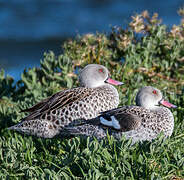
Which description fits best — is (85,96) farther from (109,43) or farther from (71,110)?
(109,43)

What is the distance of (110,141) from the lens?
4.22 meters

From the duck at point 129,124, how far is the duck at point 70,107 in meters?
0.15

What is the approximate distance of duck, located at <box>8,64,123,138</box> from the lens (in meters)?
4.87

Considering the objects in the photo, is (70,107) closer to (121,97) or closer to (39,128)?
(39,128)

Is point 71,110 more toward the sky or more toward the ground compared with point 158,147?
more toward the sky

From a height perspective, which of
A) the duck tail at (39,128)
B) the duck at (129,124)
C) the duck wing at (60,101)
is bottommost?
the duck at (129,124)

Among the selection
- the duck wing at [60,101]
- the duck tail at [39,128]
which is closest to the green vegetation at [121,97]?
the duck tail at [39,128]

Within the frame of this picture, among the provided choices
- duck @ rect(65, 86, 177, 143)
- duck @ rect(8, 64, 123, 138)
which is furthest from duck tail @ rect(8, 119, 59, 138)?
duck @ rect(65, 86, 177, 143)

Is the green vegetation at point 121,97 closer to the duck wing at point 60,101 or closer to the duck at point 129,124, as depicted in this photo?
the duck at point 129,124

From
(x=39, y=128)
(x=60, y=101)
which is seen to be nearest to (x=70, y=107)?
(x=60, y=101)

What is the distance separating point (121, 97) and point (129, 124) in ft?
6.22

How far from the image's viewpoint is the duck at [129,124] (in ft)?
14.3

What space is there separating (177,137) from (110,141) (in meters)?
0.96

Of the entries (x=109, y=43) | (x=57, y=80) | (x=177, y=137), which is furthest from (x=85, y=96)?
(x=109, y=43)
